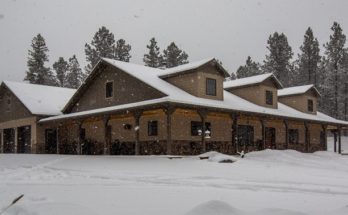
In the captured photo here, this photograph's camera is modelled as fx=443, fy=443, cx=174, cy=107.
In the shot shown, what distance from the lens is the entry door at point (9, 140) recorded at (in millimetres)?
35531

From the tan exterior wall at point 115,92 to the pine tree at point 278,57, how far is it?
34.7m

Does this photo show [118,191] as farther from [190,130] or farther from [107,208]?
[190,130]

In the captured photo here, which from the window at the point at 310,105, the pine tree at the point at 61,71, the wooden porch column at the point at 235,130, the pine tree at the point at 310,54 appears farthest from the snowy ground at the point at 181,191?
the pine tree at the point at 61,71

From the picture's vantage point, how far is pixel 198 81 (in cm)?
2486

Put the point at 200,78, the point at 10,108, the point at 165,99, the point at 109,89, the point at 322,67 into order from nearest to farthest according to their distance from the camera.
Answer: the point at 165,99 < the point at 200,78 < the point at 109,89 < the point at 10,108 < the point at 322,67

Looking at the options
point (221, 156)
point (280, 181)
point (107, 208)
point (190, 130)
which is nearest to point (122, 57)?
point (190, 130)

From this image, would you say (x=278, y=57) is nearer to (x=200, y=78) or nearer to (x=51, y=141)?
(x=51, y=141)

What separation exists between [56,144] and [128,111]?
42.1 feet

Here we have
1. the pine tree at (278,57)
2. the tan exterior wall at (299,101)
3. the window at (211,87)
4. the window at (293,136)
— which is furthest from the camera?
the pine tree at (278,57)

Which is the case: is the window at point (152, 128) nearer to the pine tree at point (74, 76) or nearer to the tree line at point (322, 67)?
the tree line at point (322, 67)

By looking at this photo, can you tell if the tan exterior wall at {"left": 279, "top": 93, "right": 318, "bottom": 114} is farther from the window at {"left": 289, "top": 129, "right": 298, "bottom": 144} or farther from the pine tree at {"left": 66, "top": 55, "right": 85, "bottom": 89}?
the pine tree at {"left": 66, "top": 55, "right": 85, "bottom": 89}

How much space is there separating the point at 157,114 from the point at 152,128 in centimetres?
99

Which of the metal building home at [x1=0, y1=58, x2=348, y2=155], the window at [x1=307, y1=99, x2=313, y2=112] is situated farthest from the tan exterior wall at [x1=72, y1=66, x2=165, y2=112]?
the window at [x1=307, y1=99, x2=313, y2=112]

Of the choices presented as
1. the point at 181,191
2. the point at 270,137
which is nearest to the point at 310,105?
the point at 270,137
